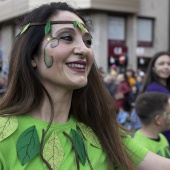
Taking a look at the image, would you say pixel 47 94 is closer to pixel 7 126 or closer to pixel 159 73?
pixel 7 126

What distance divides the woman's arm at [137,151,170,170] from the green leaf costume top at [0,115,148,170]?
7.7 inches

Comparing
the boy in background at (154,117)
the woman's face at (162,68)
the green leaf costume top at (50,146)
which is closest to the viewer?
the green leaf costume top at (50,146)

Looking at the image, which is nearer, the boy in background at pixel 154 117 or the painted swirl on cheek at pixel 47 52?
the painted swirl on cheek at pixel 47 52

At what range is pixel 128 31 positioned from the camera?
18.8m

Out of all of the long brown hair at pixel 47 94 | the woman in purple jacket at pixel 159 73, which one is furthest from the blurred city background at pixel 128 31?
the long brown hair at pixel 47 94

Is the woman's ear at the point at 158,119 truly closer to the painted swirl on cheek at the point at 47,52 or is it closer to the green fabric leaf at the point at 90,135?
the green fabric leaf at the point at 90,135

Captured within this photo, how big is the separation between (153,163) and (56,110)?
1.80 ft

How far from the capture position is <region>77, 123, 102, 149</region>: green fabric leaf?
190cm

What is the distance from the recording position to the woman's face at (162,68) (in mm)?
4277

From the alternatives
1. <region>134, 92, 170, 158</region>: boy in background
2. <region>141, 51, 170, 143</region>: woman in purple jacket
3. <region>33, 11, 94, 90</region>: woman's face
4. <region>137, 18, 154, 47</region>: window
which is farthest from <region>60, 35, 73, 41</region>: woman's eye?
<region>137, 18, 154, 47</region>: window

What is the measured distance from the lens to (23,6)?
2178mm

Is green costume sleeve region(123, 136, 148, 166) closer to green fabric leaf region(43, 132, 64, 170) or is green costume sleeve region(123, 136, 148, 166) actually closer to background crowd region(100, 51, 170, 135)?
green fabric leaf region(43, 132, 64, 170)

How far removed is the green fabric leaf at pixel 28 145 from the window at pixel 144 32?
17687 mm

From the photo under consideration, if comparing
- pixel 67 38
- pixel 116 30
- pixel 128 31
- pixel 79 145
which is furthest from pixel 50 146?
pixel 128 31
